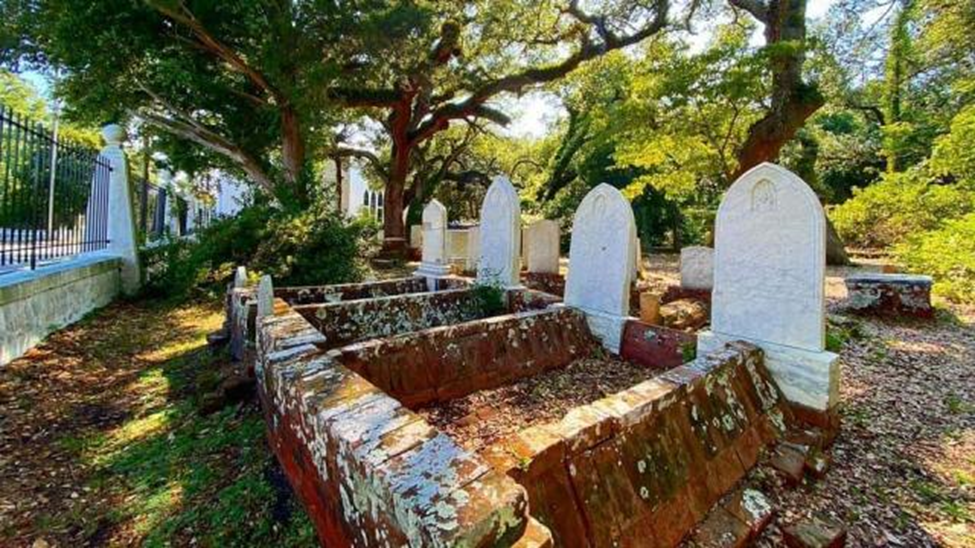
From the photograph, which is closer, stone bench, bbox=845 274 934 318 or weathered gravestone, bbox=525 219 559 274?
stone bench, bbox=845 274 934 318

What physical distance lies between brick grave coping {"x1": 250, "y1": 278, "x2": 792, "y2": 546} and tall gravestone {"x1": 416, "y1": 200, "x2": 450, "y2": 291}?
3.33m

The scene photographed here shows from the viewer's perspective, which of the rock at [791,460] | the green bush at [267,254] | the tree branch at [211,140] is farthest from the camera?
the tree branch at [211,140]

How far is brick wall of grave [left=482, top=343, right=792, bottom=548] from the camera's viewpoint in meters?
1.65

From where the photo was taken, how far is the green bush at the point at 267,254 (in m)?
7.30

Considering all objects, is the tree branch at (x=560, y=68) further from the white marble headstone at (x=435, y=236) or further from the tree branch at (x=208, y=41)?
the white marble headstone at (x=435, y=236)

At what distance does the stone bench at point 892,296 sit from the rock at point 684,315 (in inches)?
100

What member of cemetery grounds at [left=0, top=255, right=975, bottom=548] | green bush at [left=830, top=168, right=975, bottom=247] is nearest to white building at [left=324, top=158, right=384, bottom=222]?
green bush at [left=830, top=168, right=975, bottom=247]

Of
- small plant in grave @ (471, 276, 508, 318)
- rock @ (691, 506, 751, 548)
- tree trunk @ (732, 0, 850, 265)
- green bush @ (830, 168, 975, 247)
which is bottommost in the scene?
rock @ (691, 506, 751, 548)

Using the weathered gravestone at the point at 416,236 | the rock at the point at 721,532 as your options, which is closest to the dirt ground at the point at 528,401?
the rock at the point at 721,532

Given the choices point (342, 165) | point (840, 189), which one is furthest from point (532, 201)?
point (840, 189)

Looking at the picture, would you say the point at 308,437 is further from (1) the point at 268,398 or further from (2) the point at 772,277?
(2) the point at 772,277

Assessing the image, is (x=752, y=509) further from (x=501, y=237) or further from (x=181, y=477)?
(x=501, y=237)

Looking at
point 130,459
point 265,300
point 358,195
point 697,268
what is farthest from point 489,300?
point 358,195

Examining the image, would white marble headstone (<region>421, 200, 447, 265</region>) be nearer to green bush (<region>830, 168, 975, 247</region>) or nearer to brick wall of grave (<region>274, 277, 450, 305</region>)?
brick wall of grave (<region>274, 277, 450, 305</region>)
